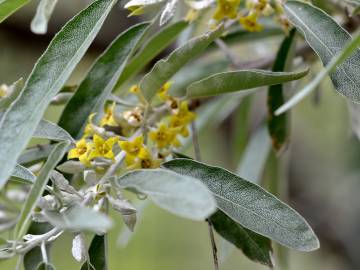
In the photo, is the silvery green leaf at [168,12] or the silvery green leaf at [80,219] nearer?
the silvery green leaf at [80,219]

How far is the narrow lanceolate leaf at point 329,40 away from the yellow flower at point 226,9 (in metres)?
0.07

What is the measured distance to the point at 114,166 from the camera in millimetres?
697

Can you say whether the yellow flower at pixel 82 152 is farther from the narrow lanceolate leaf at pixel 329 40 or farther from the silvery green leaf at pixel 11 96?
the narrow lanceolate leaf at pixel 329 40

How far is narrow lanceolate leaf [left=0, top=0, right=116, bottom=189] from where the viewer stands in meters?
0.56

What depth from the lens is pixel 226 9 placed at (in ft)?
2.54

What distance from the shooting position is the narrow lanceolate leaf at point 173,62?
734 mm

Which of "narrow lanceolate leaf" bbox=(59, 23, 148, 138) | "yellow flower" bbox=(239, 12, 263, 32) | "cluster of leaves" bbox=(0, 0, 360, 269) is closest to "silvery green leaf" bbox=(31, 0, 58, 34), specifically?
"cluster of leaves" bbox=(0, 0, 360, 269)

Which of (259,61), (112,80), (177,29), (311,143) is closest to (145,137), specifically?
(112,80)

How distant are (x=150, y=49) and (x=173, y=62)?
8.4 inches

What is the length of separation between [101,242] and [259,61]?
0.56m

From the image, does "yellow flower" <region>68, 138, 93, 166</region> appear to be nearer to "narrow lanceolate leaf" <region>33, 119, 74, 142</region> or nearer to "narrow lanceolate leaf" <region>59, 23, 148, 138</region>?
"narrow lanceolate leaf" <region>33, 119, 74, 142</region>

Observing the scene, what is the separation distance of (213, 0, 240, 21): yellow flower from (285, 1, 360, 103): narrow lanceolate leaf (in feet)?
0.22

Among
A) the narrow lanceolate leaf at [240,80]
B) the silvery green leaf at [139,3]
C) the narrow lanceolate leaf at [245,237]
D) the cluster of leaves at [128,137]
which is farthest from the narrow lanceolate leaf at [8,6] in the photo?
the narrow lanceolate leaf at [245,237]

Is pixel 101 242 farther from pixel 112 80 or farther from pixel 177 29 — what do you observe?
pixel 177 29
